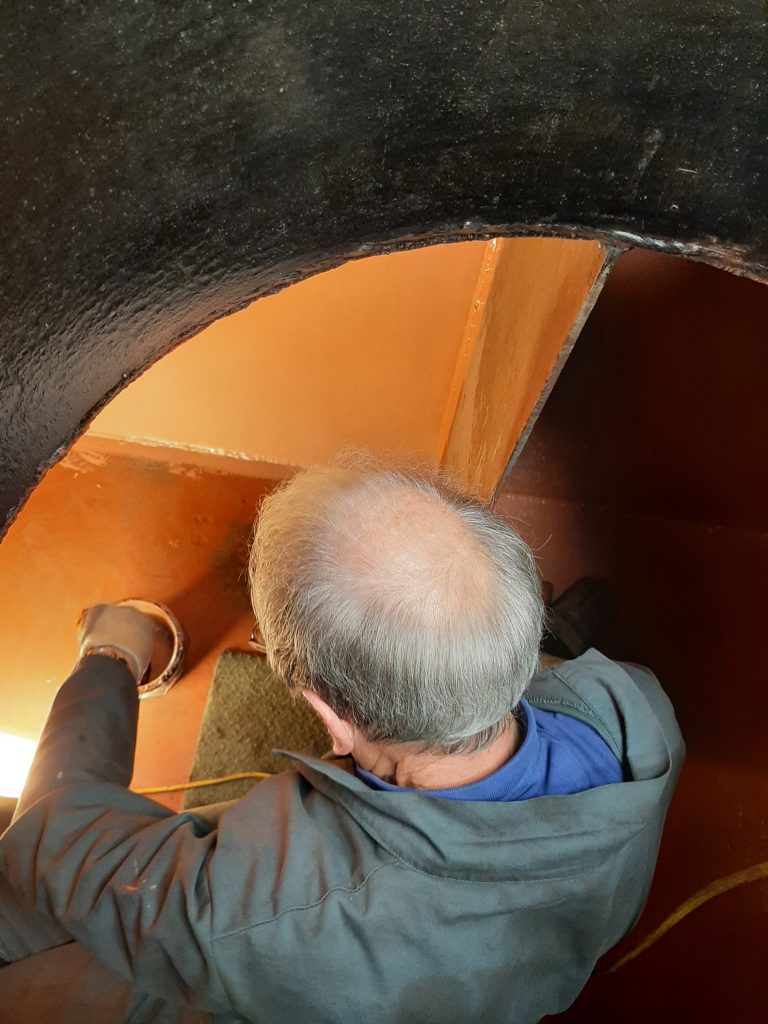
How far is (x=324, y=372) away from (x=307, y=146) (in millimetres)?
1454

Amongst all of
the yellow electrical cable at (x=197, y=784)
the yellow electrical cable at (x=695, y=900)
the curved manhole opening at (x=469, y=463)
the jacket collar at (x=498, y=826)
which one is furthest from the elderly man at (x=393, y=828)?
the yellow electrical cable at (x=197, y=784)

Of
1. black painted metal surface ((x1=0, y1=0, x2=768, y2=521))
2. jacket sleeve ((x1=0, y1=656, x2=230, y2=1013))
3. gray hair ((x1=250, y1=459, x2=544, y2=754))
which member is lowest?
jacket sleeve ((x1=0, y1=656, x2=230, y2=1013))

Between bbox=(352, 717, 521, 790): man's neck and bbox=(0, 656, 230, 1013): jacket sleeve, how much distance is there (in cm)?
29

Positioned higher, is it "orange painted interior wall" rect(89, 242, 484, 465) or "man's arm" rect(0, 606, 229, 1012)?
"orange painted interior wall" rect(89, 242, 484, 465)

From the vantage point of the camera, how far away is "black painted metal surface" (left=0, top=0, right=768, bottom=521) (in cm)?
65

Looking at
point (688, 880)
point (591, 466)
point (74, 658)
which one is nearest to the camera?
point (688, 880)

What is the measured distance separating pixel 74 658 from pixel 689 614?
1.71m

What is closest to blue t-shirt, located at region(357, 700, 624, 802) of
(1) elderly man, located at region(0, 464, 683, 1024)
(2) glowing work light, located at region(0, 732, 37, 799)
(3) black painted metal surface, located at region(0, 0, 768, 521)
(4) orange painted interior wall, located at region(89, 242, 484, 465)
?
(1) elderly man, located at region(0, 464, 683, 1024)

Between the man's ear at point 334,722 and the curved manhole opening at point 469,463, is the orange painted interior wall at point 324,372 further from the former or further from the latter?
the man's ear at point 334,722

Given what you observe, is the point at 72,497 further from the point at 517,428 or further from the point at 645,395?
the point at 645,395

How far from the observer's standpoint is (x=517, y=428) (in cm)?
140

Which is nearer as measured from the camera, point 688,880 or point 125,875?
point 125,875

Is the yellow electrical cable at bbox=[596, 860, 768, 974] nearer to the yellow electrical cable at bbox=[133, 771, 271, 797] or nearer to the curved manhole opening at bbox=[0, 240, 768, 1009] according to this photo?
the curved manhole opening at bbox=[0, 240, 768, 1009]

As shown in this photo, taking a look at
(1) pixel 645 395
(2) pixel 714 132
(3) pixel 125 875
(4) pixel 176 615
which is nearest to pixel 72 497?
(4) pixel 176 615
